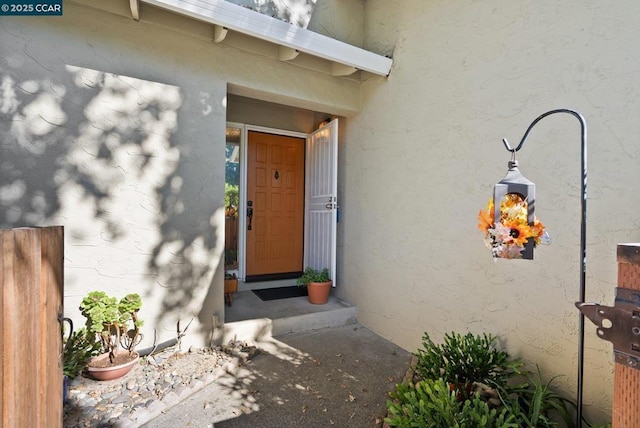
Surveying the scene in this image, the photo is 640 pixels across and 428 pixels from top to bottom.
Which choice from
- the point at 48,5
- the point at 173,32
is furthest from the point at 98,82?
the point at 173,32

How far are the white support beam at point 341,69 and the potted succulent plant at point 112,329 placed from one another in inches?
116

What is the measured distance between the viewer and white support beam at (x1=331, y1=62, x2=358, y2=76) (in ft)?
10.7

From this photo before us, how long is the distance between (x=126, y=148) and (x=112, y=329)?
1488 mm

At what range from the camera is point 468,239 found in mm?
2398

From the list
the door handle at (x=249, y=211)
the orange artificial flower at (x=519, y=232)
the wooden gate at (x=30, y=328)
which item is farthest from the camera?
the door handle at (x=249, y=211)

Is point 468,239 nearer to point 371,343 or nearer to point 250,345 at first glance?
point 371,343

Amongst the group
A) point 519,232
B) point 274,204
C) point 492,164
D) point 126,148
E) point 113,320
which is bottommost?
point 113,320

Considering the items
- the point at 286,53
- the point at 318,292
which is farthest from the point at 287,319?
the point at 286,53

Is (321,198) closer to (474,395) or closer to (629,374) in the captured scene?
(474,395)

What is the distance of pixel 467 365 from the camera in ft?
6.48

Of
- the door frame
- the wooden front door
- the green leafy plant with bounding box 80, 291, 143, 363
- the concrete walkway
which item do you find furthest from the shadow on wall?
the wooden front door

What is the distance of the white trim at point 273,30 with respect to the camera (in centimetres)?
238

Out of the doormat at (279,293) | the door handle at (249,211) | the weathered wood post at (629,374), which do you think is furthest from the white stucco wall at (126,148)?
the weathered wood post at (629,374)

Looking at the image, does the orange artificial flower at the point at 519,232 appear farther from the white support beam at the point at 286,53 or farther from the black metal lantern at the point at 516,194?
the white support beam at the point at 286,53
